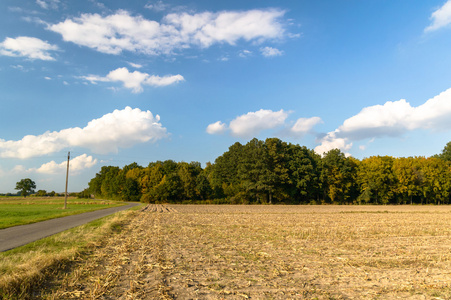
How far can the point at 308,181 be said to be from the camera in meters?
81.3

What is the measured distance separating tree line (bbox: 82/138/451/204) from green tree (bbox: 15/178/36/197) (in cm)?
12446

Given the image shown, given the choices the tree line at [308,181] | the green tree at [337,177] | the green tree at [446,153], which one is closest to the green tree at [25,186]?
the tree line at [308,181]

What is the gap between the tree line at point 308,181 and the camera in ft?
266

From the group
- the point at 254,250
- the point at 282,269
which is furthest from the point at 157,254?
the point at 282,269

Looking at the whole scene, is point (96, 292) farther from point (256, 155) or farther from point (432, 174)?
point (432, 174)

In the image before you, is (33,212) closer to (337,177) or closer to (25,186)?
(337,177)

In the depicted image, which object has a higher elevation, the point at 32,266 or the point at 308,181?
the point at 308,181

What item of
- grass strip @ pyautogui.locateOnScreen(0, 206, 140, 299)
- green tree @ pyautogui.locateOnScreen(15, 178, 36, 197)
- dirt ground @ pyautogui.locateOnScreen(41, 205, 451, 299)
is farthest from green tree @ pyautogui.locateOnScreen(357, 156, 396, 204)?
green tree @ pyautogui.locateOnScreen(15, 178, 36, 197)

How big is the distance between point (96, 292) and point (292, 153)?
84026mm

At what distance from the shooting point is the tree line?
8100cm

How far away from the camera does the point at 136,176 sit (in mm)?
105688

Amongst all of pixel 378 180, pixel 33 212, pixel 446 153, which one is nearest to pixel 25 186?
pixel 33 212

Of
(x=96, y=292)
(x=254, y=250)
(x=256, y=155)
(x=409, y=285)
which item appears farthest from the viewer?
(x=256, y=155)

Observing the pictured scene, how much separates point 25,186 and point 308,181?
7007 inches
